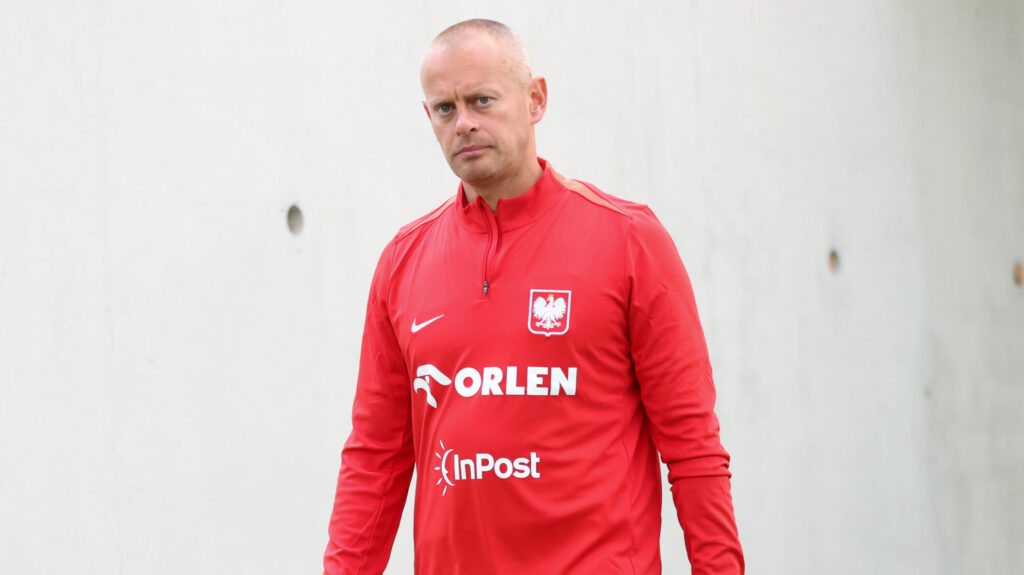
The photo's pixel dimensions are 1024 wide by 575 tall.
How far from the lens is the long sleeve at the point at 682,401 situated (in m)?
1.87

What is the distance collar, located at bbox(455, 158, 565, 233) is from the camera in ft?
6.54

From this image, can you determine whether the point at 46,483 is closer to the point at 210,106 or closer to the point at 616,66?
the point at 210,106

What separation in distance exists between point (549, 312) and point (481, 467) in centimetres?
24

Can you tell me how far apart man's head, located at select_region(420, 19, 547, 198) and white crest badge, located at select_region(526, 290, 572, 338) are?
20 cm

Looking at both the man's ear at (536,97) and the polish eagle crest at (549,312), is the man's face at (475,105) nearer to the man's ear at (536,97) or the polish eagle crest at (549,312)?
the man's ear at (536,97)

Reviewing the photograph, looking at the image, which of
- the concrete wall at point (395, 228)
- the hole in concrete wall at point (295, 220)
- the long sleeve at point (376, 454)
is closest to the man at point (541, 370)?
the long sleeve at point (376, 454)

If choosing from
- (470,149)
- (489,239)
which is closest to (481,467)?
(489,239)

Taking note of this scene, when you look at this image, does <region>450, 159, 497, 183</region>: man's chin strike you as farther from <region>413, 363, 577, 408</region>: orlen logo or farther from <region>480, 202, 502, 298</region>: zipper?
<region>413, 363, 577, 408</region>: orlen logo

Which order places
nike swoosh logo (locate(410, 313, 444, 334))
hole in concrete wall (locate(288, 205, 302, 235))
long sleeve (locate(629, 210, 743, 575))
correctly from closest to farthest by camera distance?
long sleeve (locate(629, 210, 743, 575)) → nike swoosh logo (locate(410, 313, 444, 334)) → hole in concrete wall (locate(288, 205, 302, 235))

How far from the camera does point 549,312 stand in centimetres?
192

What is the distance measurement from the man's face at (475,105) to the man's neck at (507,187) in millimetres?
39

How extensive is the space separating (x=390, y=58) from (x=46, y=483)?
4.39 ft

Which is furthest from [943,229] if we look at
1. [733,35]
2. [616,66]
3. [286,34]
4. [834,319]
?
[286,34]

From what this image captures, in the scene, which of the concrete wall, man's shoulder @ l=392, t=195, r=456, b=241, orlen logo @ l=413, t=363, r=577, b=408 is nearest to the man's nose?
man's shoulder @ l=392, t=195, r=456, b=241
